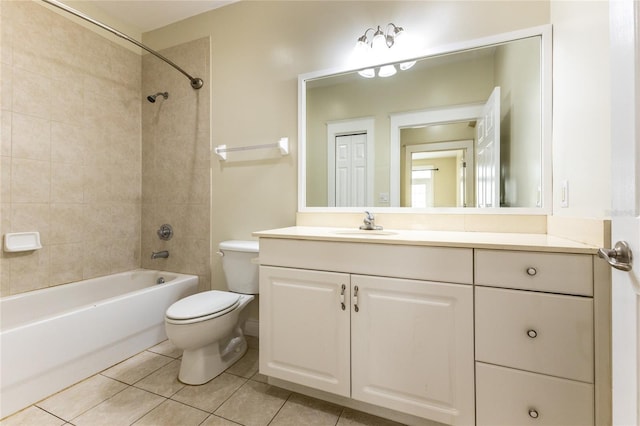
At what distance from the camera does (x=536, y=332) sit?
0.94m

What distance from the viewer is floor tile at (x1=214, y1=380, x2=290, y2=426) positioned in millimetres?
1243

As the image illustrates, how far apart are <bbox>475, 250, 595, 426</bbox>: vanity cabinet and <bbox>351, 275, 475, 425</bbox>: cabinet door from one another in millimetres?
57

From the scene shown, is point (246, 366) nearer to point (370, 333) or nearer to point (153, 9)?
point (370, 333)

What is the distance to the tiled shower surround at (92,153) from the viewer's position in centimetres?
171

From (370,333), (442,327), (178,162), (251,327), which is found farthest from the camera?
(178,162)

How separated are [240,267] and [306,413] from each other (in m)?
0.93

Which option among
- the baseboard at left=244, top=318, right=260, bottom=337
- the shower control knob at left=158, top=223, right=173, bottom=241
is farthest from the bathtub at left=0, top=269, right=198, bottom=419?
the baseboard at left=244, top=318, right=260, bottom=337

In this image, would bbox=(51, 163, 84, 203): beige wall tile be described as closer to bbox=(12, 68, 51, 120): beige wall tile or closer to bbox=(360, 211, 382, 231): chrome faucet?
bbox=(12, 68, 51, 120): beige wall tile

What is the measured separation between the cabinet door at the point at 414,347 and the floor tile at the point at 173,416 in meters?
0.75

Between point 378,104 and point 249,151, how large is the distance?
97 cm

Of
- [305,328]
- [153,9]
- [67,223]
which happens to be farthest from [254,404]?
[153,9]

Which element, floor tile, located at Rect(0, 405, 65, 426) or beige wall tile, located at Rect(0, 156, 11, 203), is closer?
floor tile, located at Rect(0, 405, 65, 426)

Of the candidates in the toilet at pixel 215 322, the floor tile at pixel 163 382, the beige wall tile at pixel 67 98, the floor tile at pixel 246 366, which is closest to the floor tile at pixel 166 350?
the floor tile at pixel 163 382

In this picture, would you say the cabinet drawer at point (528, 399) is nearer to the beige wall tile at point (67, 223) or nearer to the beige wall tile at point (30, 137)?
the beige wall tile at point (67, 223)
